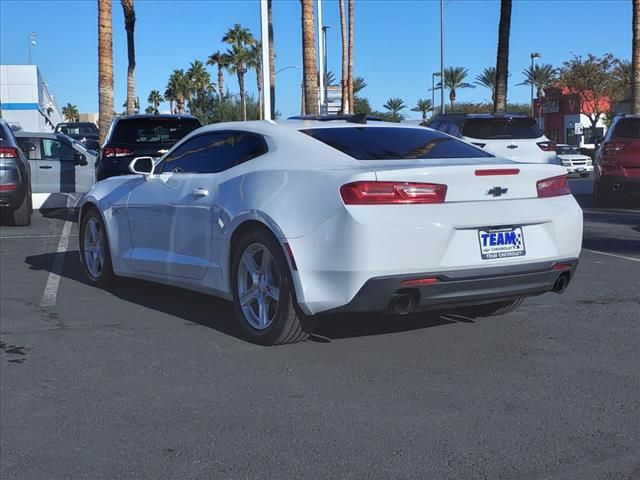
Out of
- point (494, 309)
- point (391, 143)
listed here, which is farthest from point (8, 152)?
point (494, 309)

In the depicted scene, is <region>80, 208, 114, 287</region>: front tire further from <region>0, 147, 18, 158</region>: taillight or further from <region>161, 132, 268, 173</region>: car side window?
<region>0, 147, 18, 158</region>: taillight

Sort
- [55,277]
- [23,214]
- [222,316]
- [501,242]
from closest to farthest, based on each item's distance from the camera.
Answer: [501,242] < [222,316] < [55,277] < [23,214]

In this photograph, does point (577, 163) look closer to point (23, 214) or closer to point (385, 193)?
point (23, 214)

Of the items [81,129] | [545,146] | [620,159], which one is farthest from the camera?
[81,129]

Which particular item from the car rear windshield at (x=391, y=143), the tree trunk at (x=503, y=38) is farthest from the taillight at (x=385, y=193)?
the tree trunk at (x=503, y=38)

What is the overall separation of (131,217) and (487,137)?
7.99 meters

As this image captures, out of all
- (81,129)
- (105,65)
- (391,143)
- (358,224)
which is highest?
(105,65)

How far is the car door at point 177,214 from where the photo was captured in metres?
6.45

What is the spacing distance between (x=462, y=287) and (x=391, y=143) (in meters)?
1.33

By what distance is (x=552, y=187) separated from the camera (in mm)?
5832

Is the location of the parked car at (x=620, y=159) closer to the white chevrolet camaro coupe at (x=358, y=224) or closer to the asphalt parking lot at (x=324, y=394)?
the asphalt parking lot at (x=324, y=394)

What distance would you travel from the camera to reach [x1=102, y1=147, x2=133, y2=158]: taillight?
42.2 ft

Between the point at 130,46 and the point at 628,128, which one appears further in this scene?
the point at 130,46

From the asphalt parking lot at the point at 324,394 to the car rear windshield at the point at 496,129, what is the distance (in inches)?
265
